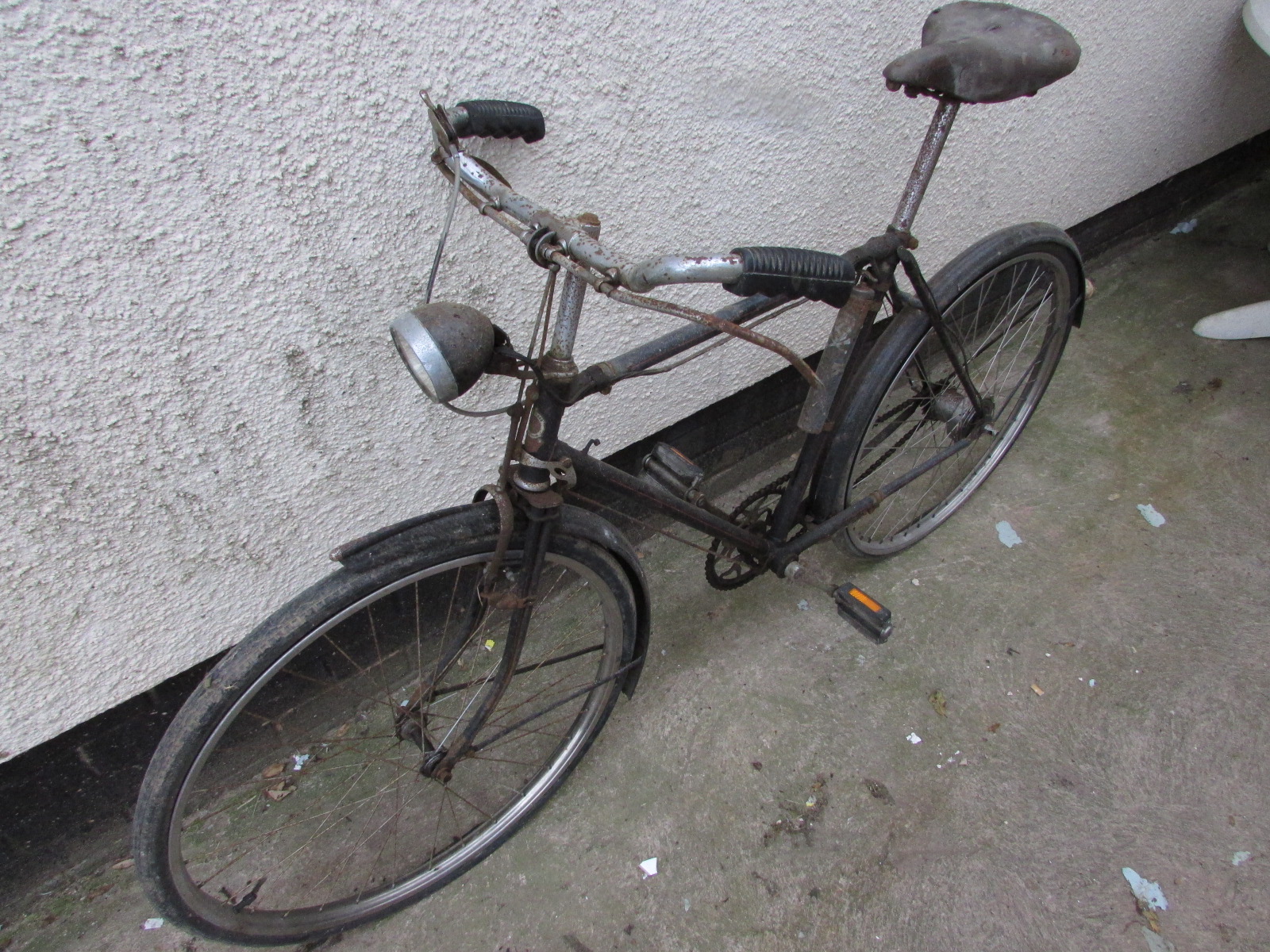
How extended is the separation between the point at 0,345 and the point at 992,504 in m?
2.90

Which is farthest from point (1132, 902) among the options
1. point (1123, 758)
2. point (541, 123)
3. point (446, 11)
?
point (446, 11)

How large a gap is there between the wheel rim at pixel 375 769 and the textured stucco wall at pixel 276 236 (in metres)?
0.36

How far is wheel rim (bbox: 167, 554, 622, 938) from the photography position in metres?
1.83

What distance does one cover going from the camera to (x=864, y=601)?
2170 millimetres

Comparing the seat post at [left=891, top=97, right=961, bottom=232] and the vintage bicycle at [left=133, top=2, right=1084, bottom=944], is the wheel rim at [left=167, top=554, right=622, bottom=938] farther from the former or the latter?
the seat post at [left=891, top=97, right=961, bottom=232]

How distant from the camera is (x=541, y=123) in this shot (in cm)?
139

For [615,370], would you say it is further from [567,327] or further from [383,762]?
[383,762]

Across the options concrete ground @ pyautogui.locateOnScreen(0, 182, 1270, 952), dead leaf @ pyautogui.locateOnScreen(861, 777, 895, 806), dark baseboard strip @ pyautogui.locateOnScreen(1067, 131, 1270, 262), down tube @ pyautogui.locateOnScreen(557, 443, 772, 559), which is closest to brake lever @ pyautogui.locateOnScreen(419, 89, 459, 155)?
down tube @ pyautogui.locateOnScreen(557, 443, 772, 559)

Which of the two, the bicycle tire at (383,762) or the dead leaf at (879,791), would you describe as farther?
the dead leaf at (879,791)

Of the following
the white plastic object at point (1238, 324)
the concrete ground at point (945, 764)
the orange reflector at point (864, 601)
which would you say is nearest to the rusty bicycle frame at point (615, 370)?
the orange reflector at point (864, 601)

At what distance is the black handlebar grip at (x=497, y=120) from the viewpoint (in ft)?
4.30

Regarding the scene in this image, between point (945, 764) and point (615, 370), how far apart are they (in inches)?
59.9

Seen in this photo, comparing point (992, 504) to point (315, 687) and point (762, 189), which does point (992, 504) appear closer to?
point (762, 189)

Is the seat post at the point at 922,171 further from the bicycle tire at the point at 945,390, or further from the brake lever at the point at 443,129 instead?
the brake lever at the point at 443,129
